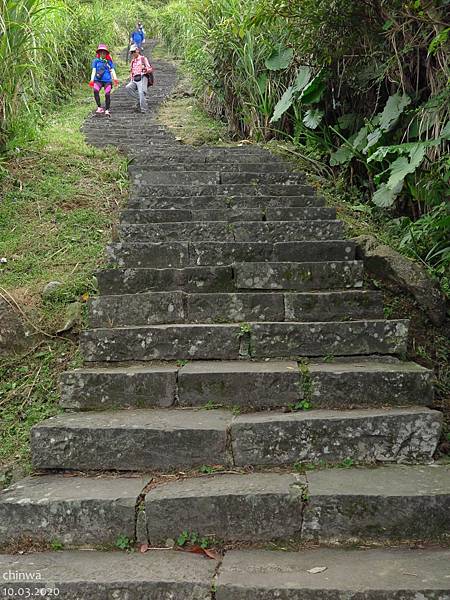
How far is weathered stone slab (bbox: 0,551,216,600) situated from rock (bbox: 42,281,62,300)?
1939 mm

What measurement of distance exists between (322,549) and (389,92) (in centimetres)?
448

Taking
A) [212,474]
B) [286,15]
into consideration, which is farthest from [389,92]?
[212,474]

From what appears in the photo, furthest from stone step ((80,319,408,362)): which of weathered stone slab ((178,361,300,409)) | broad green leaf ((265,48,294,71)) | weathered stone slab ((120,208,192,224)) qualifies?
broad green leaf ((265,48,294,71))

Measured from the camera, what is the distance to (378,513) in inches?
90.6

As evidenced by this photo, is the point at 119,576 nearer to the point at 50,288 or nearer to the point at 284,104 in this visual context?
the point at 50,288

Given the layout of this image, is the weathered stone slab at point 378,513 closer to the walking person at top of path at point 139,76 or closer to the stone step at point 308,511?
the stone step at point 308,511

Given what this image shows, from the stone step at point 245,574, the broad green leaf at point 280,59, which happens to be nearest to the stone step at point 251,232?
the stone step at point 245,574

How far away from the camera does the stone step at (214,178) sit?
5.46m

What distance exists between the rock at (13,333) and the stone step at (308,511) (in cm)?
165

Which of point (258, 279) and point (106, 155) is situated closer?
point (258, 279)

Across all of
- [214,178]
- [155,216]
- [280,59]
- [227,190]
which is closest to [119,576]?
[155,216]

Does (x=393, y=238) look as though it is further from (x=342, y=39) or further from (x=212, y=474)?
(x=212, y=474)

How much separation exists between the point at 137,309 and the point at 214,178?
90.1 inches

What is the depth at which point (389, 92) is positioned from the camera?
5.36 metres
